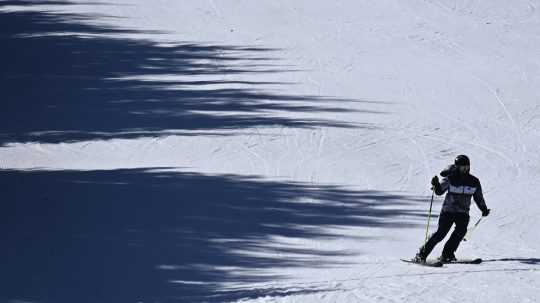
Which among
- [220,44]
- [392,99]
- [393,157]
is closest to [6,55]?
[220,44]

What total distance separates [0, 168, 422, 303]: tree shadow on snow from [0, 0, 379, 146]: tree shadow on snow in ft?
11.2

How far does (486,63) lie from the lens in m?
24.9

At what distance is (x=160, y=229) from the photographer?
13414mm

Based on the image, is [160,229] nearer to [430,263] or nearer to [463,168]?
[430,263]

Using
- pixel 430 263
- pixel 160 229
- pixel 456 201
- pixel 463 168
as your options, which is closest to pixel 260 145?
pixel 160 229

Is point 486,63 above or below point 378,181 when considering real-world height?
above

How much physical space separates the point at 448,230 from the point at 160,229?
3.94 metres

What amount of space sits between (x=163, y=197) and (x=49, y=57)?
40.1 ft

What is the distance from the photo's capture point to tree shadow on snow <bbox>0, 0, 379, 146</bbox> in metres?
20.4

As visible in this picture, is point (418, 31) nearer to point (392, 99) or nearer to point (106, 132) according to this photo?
point (392, 99)

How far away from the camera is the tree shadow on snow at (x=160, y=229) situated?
35.9 feet

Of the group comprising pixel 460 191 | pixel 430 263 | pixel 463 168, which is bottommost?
pixel 430 263

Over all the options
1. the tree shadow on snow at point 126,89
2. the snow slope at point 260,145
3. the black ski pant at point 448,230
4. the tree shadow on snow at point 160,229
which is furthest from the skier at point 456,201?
the tree shadow on snow at point 126,89

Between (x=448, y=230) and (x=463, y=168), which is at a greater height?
(x=463, y=168)
